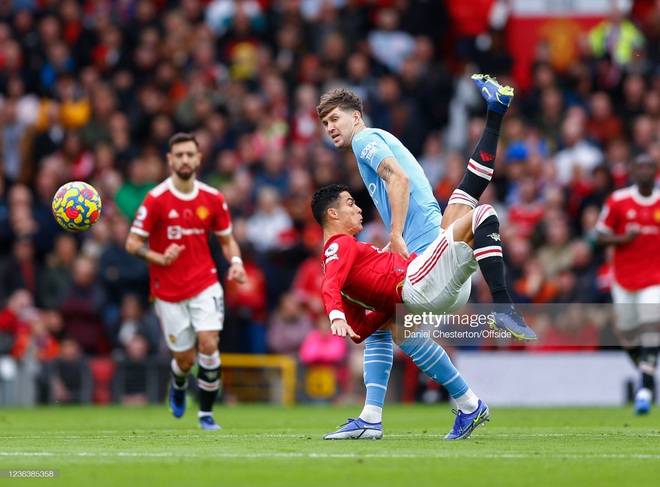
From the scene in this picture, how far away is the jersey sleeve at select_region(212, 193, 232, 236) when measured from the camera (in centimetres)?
1301

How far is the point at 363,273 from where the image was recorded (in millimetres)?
9562

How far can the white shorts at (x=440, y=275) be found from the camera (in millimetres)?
9289

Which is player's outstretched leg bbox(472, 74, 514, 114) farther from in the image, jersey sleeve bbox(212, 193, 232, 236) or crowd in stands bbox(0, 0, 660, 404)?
crowd in stands bbox(0, 0, 660, 404)

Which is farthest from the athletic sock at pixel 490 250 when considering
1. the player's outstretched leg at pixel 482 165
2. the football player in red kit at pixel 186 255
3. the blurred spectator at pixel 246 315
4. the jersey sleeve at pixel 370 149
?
the blurred spectator at pixel 246 315

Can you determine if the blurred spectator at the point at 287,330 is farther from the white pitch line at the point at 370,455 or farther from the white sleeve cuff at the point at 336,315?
the white pitch line at the point at 370,455

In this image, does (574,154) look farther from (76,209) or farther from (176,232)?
(76,209)

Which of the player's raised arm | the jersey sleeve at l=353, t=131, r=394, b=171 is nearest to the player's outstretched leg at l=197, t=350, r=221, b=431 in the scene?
the player's raised arm

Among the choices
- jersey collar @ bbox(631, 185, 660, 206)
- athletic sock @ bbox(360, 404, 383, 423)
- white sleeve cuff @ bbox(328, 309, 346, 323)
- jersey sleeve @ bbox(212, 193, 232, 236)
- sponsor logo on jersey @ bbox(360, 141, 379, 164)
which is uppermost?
sponsor logo on jersey @ bbox(360, 141, 379, 164)

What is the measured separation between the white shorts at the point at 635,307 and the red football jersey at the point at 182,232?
535 centimetres

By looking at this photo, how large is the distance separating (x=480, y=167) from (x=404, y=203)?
2.15 ft

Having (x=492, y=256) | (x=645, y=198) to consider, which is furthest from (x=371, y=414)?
(x=645, y=198)

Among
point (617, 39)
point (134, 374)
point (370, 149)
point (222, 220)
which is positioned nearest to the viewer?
point (370, 149)

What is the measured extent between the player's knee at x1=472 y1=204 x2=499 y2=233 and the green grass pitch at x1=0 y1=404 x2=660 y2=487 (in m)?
1.60

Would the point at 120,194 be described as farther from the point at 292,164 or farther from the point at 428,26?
the point at 428,26
